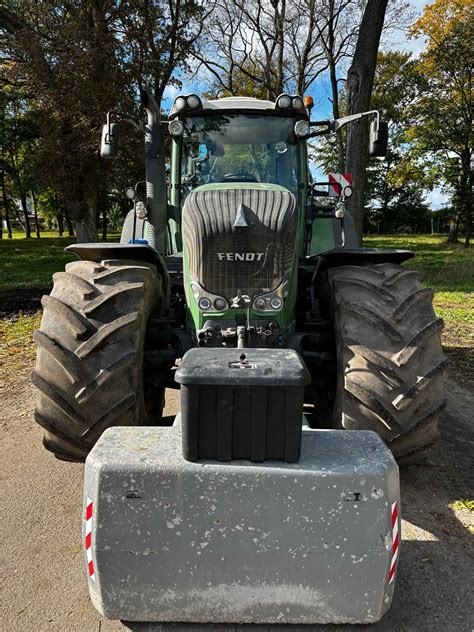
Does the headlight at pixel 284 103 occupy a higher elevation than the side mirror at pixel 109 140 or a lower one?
higher

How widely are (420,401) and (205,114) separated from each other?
2.77 metres

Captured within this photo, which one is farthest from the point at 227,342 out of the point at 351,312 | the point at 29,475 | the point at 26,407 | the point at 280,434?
the point at 26,407

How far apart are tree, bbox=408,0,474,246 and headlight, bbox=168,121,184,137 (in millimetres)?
23555

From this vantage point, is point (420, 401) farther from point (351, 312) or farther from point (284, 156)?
point (284, 156)

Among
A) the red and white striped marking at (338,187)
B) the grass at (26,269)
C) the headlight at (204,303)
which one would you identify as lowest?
the grass at (26,269)

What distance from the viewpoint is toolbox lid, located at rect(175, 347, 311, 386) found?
1914 mm

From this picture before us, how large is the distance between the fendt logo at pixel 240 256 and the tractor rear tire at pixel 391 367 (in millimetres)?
566

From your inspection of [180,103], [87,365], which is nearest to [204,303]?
[87,365]

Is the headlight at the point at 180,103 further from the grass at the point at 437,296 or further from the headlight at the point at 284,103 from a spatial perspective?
the grass at the point at 437,296

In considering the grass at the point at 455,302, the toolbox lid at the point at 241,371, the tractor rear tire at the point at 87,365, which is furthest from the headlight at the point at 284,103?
the grass at the point at 455,302

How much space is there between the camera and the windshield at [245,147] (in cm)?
395

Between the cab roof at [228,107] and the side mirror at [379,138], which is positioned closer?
the cab roof at [228,107]

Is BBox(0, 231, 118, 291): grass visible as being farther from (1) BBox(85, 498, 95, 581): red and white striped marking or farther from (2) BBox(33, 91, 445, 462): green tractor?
(1) BBox(85, 498, 95, 581): red and white striped marking

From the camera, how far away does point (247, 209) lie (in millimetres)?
2900
